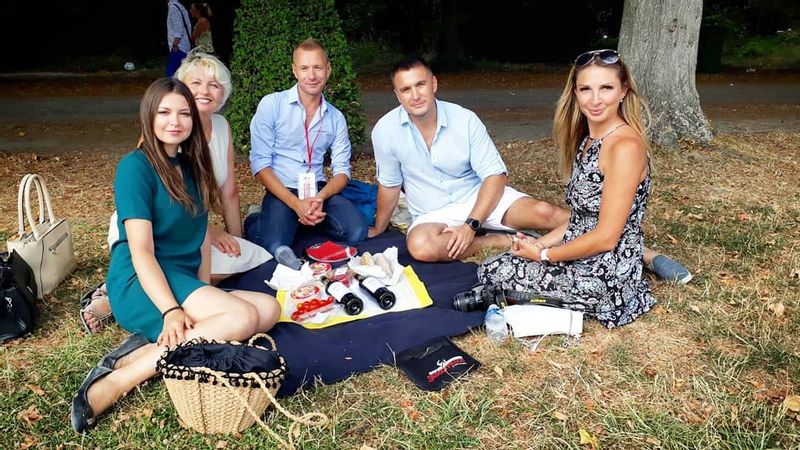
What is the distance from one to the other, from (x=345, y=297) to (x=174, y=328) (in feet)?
3.65

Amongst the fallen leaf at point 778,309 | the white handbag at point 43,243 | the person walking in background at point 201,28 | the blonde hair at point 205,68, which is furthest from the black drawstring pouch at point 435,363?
the person walking in background at point 201,28

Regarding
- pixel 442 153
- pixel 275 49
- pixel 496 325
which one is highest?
pixel 275 49

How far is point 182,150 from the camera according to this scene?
3457 millimetres

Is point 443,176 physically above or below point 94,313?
above

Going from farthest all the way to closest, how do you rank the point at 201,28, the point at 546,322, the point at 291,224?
the point at 201,28 < the point at 291,224 < the point at 546,322

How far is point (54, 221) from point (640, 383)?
3626mm

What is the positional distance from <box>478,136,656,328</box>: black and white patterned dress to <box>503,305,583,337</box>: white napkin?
0.16m

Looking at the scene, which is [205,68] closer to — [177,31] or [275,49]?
[275,49]

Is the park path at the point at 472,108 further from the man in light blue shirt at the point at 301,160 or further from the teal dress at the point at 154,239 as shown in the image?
the teal dress at the point at 154,239

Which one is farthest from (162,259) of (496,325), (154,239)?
(496,325)

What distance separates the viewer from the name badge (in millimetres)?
4996

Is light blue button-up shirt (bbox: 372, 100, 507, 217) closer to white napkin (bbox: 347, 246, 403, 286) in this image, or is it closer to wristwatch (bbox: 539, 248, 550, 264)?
white napkin (bbox: 347, 246, 403, 286)

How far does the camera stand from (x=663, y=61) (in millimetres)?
7387

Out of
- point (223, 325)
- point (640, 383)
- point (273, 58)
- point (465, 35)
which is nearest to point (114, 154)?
point (273, 58)
